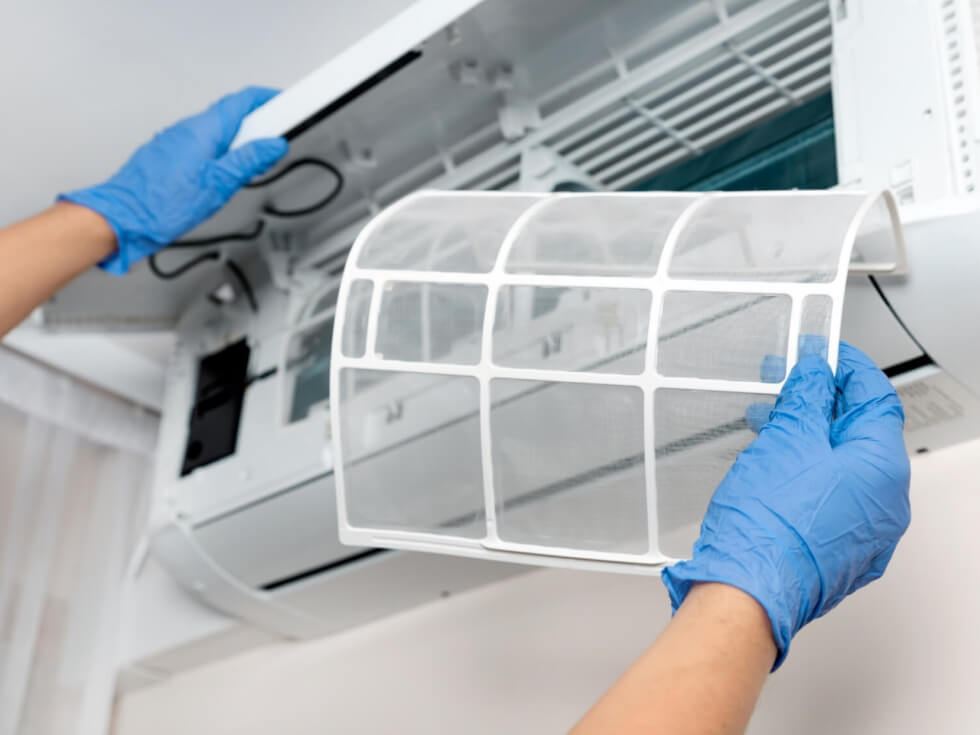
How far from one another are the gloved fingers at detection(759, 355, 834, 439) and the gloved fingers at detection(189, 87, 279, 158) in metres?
0.98

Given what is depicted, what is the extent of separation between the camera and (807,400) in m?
0.87

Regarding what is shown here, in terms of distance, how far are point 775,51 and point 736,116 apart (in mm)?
110

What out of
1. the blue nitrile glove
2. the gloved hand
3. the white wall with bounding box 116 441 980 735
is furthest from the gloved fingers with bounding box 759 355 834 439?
the blue nitrile glove

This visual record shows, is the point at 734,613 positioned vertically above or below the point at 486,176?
below

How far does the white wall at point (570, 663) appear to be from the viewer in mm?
1136

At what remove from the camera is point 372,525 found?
41.8 inches

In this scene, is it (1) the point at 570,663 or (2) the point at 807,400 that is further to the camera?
(1) the point at 570,663

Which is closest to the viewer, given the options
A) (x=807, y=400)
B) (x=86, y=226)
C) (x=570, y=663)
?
(x=807, y=400)

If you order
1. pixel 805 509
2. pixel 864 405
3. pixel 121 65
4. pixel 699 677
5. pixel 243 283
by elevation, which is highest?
pixel 121 65

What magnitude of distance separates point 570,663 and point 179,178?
34.9 inches

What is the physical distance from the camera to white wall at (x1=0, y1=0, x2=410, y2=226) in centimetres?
149

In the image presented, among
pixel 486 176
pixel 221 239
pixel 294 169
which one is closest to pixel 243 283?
pixel 221 239

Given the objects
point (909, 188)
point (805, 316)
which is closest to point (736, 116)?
point (909, 188)

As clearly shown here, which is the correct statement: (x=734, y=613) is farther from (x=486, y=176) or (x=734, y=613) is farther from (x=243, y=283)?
(x=243, y=283)
